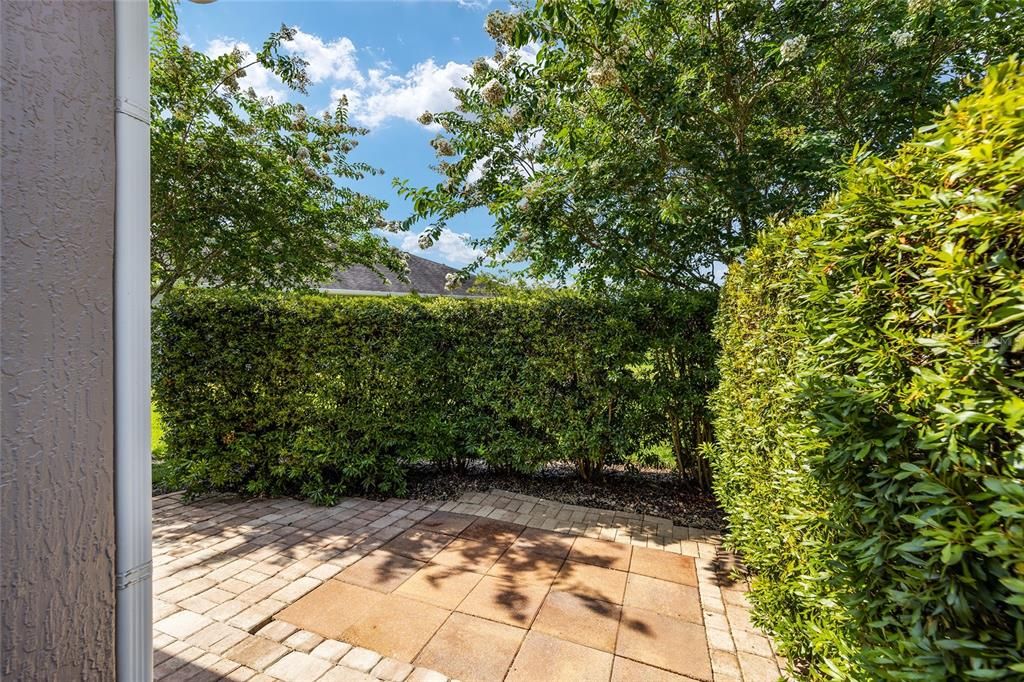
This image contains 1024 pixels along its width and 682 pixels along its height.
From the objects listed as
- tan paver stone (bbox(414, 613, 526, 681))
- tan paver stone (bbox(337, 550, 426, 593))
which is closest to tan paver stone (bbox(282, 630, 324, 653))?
tan paver stone (bbox(337, 550, 426, 593))

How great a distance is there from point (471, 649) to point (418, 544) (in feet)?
4.64

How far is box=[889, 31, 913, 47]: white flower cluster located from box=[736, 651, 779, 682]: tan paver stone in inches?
205

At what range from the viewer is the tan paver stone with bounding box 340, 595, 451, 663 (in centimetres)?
251

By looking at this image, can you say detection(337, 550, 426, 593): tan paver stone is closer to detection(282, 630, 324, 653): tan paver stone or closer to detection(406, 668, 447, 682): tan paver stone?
detection(282, 630, 324, 653): tan paver stone

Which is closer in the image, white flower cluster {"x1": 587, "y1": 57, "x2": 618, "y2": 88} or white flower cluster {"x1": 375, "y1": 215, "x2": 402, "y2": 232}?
white flower cluster {"x1": 587, "y1": 57, "x2": 618, "y2": 88}

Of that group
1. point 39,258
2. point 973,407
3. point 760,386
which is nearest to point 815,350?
point 973,407

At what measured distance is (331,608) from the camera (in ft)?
9.36

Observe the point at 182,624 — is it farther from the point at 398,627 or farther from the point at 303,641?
the point at 398,627

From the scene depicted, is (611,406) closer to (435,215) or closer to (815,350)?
(815,350)

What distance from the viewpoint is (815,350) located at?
1734 mm

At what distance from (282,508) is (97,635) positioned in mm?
3665

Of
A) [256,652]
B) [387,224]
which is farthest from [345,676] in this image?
[387,224]

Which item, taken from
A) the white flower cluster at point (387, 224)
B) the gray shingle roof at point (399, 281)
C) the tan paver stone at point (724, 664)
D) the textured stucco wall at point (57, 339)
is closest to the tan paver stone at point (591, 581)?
the tan paver stone at point (724, 664)

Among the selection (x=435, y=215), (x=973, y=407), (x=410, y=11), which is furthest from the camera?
(x=435, y=215)
